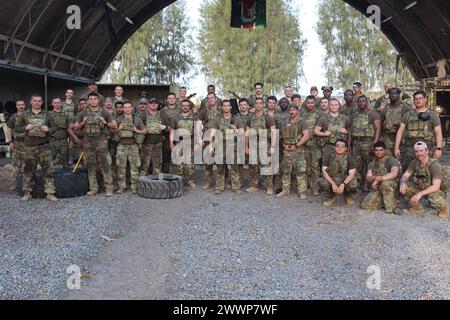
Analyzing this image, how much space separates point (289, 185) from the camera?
287 inches

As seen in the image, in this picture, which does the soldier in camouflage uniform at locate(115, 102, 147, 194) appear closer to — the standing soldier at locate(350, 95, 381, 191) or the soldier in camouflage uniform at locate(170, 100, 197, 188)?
the soldier in camouflage uniform at locate(170, 100, 197, 188)

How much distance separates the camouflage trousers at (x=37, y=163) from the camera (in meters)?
6.47

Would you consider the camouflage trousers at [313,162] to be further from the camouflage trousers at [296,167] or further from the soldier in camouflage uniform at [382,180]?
the soldier in camouflage uniform at [382,180]

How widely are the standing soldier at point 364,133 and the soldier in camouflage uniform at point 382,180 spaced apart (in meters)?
0.65

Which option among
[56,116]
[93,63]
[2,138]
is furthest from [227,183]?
[93,63]

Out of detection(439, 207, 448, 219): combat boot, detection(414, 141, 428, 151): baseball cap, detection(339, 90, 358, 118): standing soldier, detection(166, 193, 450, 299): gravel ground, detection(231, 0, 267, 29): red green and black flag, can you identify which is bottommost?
detection(166, 193, 450, 299): gravel ground

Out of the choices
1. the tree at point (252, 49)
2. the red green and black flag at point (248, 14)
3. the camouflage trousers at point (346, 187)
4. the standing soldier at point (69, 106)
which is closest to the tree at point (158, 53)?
the tree at point (252, 49)

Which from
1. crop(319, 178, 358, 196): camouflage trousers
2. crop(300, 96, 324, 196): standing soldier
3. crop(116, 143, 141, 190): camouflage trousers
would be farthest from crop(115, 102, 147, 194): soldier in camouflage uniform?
crop(319, 178, 358, 196): camouflage trousers

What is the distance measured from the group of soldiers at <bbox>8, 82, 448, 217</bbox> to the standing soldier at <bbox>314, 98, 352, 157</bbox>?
0.06 ft

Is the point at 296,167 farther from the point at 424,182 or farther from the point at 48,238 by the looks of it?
the point at 48,238

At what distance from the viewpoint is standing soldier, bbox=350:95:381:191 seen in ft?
22.5

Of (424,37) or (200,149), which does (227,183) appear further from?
(424,37)

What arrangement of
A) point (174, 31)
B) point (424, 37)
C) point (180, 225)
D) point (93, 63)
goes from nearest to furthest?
1. point (180, 225)
2. point (424, 37)
3. point (93, 63)
4. point (174, 31)

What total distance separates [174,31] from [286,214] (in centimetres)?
→ 2864
